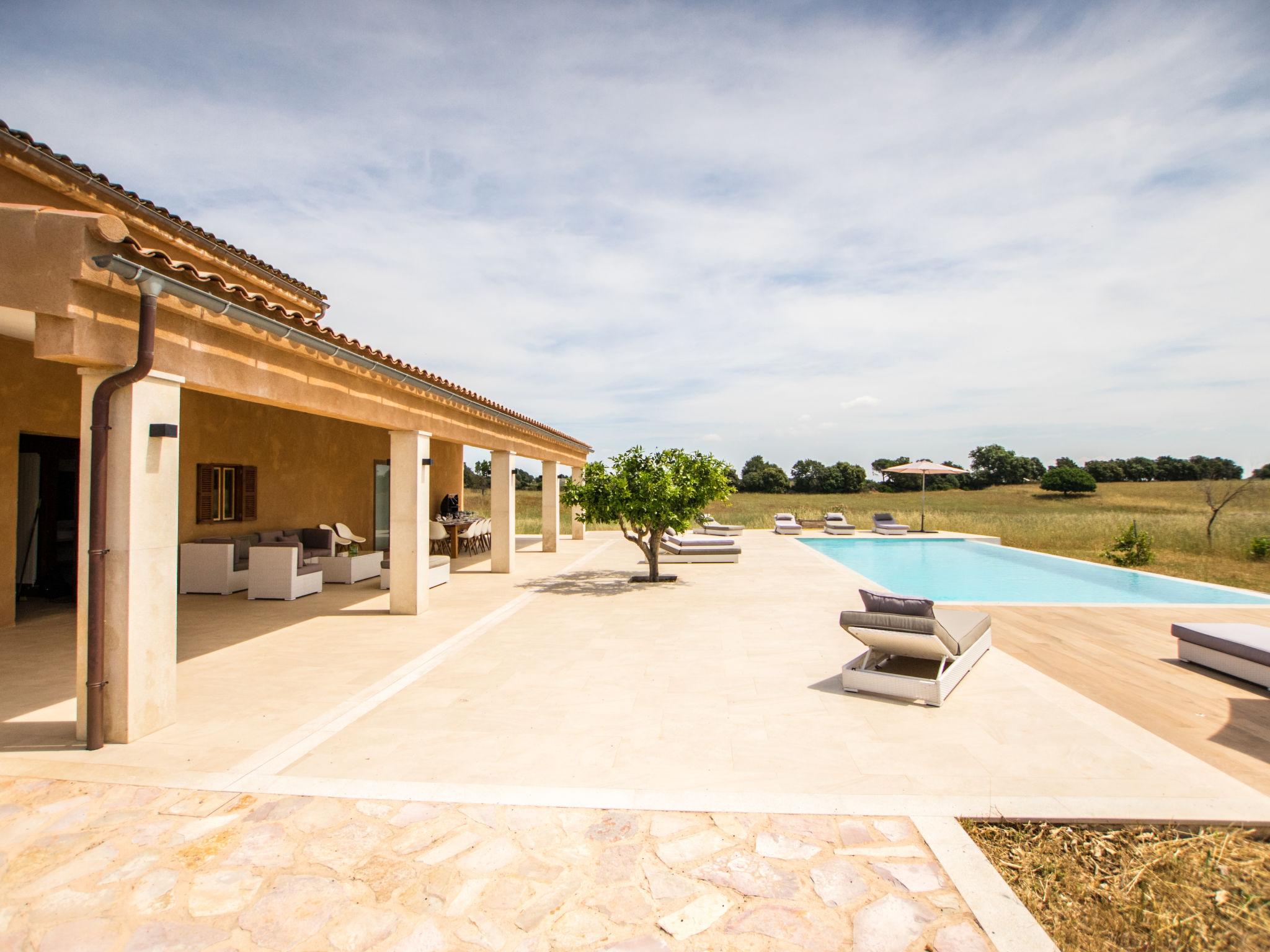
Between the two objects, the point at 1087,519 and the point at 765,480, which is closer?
the point at 1087,519

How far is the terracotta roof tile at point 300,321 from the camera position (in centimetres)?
442

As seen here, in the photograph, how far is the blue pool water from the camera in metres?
11.3

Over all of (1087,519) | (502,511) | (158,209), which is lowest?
(1087,519)

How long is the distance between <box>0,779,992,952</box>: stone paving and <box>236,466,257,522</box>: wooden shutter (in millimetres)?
8411

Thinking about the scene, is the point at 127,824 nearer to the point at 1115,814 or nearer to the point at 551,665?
the point at 551,665

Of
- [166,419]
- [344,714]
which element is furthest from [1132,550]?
[166,419]

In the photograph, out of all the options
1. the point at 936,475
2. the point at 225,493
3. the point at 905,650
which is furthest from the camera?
the point at 936,475

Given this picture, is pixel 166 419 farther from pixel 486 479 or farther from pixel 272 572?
pixel 486 479

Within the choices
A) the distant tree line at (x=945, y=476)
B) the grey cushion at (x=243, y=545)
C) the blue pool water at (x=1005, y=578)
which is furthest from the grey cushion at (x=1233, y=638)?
the distant tree line at (x=945, y=476)

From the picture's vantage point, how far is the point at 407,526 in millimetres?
8992

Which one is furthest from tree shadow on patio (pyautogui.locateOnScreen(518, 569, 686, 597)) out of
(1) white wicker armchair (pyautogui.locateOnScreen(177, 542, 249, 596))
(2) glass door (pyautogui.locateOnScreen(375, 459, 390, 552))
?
(2) glass door (pyautogui.locateOnScreen(375, 459, 390, 552))

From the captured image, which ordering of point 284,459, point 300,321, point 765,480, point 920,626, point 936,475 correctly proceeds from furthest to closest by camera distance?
point 765,480
point 936,475
point 284,459
point 300,321
point 920,626

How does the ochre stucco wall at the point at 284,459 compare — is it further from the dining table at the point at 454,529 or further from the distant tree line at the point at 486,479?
the distant tree line at the point at 486,479

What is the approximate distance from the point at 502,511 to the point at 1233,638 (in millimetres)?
11448
